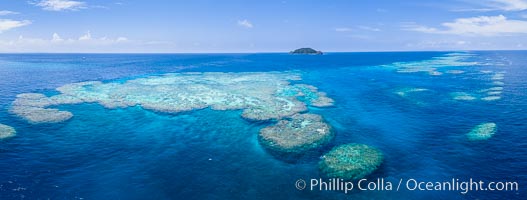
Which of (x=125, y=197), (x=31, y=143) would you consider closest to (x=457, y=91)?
(x=125, y=197)

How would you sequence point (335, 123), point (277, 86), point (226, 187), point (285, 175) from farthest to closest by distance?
point (277, 86)
point (335, 123)
point (285, 175)
point (226, 187)

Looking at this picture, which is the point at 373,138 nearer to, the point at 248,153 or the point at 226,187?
the point at 248,153

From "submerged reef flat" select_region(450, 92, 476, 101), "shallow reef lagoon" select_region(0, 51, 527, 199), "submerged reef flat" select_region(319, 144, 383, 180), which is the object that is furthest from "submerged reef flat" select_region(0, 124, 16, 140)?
"submerged reef flat" select_region(450, 92, 476, 101)

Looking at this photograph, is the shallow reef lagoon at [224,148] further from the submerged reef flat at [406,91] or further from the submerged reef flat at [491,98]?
the submerged reef flat at [406,91]

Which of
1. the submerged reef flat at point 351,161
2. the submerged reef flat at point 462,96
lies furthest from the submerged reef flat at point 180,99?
the submerged reef flat at point 462,96

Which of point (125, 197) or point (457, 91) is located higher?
point (457, 91)

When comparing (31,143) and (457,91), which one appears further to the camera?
(457,91)
